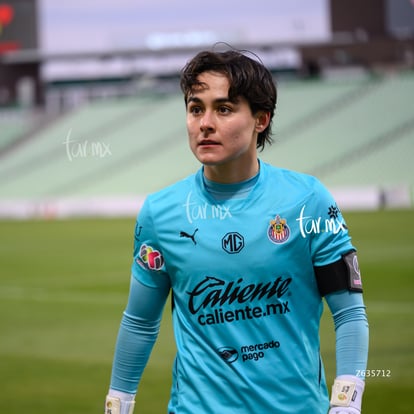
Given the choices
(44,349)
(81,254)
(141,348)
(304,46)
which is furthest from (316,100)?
(141,348)

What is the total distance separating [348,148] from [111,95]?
57.3 feet

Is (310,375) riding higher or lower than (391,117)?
lower

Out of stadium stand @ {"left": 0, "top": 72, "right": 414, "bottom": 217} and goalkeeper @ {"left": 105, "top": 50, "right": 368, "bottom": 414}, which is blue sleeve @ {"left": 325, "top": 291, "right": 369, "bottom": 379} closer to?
goalkeeper @ {"left": 105, "top": 50, "right": 368, "bottom": 414}

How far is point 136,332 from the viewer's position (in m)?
3.37

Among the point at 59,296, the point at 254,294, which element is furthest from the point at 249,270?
the point at 59,296

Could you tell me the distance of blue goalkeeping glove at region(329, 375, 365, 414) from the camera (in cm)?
300

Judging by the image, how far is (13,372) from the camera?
9250 mm

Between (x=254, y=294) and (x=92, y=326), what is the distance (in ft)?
29.2

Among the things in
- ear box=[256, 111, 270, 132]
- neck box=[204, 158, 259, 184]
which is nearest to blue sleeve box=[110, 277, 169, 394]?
neck box=[204, 158, 259, 184]

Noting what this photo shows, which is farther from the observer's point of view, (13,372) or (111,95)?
(111,95)

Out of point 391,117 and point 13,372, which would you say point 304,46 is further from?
point 13,372

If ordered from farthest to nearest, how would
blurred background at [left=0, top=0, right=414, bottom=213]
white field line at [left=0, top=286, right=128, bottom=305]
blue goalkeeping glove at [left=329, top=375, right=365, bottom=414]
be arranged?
blurred background at [left=0, top=0, right=414, bottom=213] < white field line at [left=0, top=286, right=128, bottom=305] < blue goalkeeping glove at [left=329, top=375, right=365, bottom=414]

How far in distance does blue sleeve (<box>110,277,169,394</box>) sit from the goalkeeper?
117mm

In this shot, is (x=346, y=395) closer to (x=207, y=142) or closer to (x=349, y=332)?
(x=349, y=332)
